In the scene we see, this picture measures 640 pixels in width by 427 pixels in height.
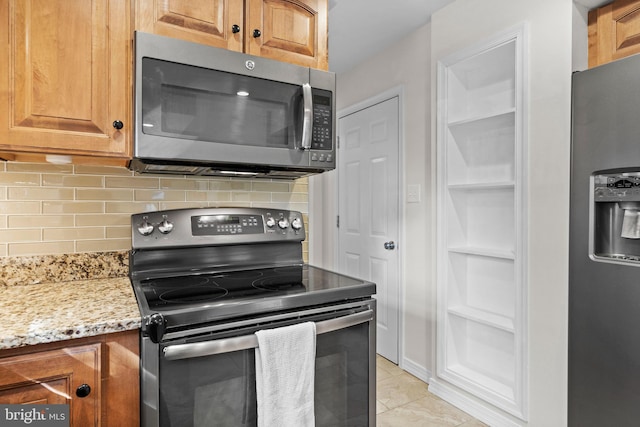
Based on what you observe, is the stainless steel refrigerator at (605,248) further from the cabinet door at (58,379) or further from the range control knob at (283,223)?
the cabinet door at (58,379)

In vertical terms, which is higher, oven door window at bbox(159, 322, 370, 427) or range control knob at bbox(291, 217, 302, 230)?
range control knob at bbox(291, 217, 302, 230)

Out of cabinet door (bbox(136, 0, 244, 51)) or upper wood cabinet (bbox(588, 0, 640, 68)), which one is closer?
cabinet door (bbox(136, 0, 244, 51))

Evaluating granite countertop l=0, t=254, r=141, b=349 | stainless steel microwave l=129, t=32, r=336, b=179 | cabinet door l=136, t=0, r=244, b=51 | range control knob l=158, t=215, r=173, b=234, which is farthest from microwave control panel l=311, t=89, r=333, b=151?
granite countertop l=0, t=254, r=141, b=349

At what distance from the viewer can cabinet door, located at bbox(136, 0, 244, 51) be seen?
54.0 inches

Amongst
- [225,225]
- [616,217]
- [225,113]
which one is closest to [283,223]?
[225,225]

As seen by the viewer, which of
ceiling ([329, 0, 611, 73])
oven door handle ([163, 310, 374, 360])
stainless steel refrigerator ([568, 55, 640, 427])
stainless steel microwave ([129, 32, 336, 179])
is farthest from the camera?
ceiling ([329, 0, 611, 73])

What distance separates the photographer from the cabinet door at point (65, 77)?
118 centimetres

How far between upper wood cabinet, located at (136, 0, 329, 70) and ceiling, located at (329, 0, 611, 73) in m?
0.70

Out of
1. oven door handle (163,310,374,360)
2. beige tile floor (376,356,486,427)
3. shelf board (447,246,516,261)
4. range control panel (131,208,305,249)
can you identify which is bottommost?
beige tile floor (376,356,486,427)

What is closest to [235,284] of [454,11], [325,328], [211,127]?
[325,328]

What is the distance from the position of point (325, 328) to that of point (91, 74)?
120 centimetres

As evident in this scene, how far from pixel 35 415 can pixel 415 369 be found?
2292mm

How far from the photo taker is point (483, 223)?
229cm

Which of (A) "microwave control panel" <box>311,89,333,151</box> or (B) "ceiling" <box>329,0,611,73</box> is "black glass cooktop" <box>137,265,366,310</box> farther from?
(B) "ceiling" <box>329,0,611,73</box>
